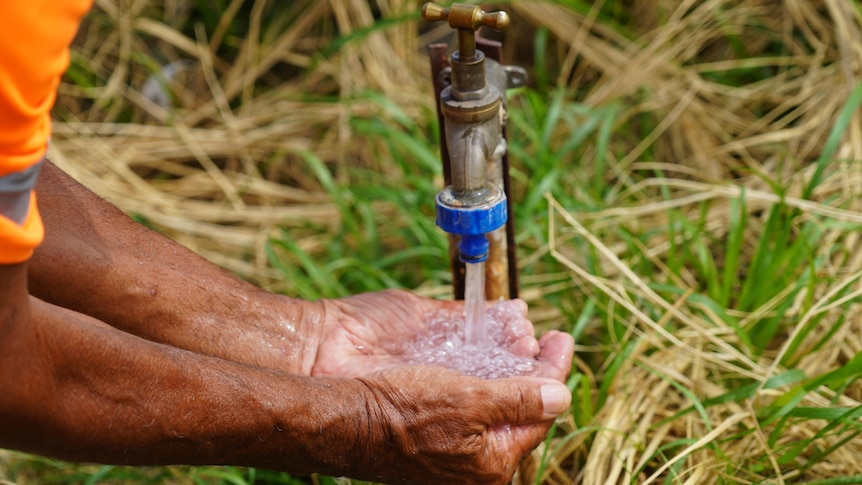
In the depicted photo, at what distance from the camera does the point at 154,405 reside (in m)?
1.19

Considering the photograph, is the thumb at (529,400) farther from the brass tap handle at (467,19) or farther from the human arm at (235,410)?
the brass tap handle at (467,19)

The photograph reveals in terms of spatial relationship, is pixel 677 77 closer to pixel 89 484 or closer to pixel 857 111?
pixel 857 111

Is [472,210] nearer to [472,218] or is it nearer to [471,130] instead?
[472,218]

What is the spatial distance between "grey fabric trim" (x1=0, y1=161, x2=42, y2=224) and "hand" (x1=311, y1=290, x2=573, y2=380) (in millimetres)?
787

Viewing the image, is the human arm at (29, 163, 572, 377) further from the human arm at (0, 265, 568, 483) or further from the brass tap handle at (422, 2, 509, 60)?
the brass tap handle at (422, 2, 509, 60)

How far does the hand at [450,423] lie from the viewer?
1409 millimetres

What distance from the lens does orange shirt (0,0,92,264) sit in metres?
0.87

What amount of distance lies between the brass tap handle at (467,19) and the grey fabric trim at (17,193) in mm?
617

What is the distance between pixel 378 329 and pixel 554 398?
1.41ft

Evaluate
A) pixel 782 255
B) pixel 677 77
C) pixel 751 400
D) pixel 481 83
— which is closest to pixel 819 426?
pixel 751 400

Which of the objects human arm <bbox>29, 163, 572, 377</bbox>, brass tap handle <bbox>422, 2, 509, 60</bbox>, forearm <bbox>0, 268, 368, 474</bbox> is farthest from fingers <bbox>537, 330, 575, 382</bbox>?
brass tap handle <bbox>422, 2, 509, 60</bbox>

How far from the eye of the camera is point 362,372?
164cm

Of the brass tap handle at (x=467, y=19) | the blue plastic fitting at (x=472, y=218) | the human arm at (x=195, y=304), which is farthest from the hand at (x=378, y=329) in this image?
the brass tap handle at (x=467, y=19)

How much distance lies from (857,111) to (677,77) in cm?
53
